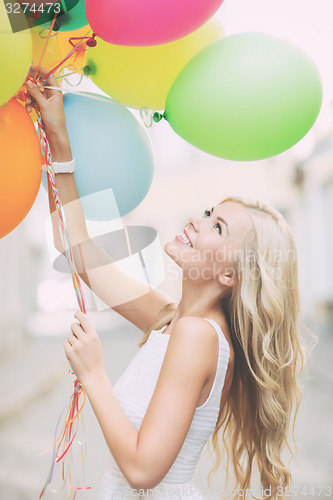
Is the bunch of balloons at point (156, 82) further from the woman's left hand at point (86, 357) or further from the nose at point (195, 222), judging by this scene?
the woman's left hand at point (86, 357)

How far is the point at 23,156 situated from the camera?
1.01m

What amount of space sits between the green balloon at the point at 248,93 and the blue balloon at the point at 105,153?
0.14m

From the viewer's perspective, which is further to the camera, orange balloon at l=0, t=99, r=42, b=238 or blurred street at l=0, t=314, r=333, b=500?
blurred street at l=0, t=314, r=333, b=500

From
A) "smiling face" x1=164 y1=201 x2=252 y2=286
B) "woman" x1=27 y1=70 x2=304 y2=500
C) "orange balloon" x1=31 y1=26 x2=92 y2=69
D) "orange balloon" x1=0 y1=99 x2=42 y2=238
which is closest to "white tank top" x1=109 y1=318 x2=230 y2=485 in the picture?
"woman" x1=27 y1=70 x2=304 y2=500

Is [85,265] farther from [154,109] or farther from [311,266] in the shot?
[311,266]

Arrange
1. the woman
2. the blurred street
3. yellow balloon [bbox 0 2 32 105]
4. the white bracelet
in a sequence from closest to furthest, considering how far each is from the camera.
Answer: yellow balloon [bbox 0 2 32 105]
the woman
the white bracelet
the blurred street

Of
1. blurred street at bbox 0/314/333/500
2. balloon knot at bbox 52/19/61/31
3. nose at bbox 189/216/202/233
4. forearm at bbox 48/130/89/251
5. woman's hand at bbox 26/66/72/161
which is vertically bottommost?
blurred street at bbox 0/314/333/500

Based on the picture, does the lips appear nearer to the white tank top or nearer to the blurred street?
the white tank top

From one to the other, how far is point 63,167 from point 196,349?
0.46 metres

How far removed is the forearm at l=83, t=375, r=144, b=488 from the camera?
3.08ft

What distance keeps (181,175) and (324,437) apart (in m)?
6.87

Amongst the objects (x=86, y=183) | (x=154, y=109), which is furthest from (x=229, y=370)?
(x=154, y=109)

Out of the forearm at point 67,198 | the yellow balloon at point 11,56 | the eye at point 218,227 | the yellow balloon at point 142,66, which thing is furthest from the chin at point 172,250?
the yellow balloon at point 11,56

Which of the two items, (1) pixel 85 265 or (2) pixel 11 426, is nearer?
(1) pixel 85 265
